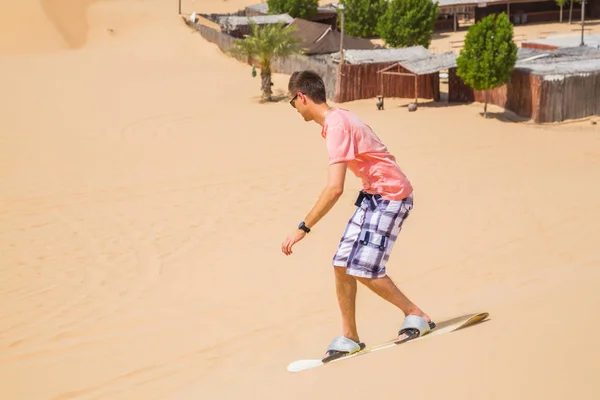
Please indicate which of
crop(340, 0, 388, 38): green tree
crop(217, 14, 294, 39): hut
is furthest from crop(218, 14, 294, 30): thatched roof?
crop(340, 0, 388, 38): green tree

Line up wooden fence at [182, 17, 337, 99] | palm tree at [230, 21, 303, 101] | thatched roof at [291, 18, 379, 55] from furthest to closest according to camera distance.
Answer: thatched roof at [291, 18, 379, 55]
wooden fence at [182, 17, 337, 99]
palm tree at [230, 21, 303, 101]

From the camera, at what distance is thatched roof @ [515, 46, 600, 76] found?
68.4 ft

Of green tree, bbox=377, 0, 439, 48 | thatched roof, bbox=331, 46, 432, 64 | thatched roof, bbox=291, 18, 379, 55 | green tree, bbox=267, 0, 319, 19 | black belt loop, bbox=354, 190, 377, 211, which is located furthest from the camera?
green tree, bbox=267, 0, 319, 19

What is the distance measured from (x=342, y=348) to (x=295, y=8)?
42331 mm

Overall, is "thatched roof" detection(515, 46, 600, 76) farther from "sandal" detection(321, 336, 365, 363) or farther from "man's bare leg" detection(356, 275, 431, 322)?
"sandal" detection(321, 336, 365, 363)

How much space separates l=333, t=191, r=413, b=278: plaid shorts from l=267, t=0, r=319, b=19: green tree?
137 ft

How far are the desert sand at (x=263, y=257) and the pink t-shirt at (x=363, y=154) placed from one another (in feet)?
3.27

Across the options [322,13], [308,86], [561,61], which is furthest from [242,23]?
[308,86]

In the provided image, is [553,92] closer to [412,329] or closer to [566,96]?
[566,96]

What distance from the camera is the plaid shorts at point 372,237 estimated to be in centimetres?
459

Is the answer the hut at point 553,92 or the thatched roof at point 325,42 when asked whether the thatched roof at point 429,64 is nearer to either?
the hut at point 553,92

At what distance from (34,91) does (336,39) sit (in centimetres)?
1197

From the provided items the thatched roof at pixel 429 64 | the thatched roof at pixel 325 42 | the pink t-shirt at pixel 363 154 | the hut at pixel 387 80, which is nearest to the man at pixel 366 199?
the pink t-shirt at pixel 363 154

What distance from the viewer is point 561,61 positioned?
23.6 meters
